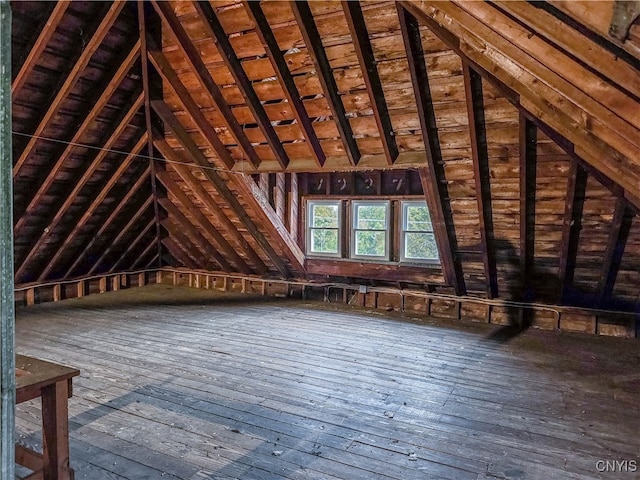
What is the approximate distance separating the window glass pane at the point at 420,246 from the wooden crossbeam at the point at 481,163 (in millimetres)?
811

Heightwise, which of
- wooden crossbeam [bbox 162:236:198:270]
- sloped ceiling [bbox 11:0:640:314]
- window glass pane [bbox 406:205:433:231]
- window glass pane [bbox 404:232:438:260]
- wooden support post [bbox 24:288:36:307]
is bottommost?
wooden support post [bbox 24:288:36:307]

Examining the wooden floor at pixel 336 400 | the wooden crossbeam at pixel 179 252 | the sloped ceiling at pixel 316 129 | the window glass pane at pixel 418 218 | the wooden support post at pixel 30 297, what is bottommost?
the wooden floor at pixel 336 400

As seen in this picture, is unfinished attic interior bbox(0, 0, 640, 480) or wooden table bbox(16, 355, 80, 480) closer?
wooden table bbox(16, 355, 80, 480)

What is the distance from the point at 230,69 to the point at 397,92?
156cm

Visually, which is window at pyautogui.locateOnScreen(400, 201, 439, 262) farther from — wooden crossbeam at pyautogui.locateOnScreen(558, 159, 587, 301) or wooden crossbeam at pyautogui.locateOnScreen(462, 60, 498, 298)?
wooden crossbeam at pyautogui.locateOnScreen(558, 159, 587, 301)

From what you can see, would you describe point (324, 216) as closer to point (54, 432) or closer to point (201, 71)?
point (201, 71)

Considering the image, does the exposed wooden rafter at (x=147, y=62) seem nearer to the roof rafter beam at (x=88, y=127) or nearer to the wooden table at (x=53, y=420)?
the roof rafter beam at (x=88, y=127)

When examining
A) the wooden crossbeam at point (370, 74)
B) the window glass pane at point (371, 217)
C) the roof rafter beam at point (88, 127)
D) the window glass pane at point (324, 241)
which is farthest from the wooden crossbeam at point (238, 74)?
the window glass pane at point (324, 241)

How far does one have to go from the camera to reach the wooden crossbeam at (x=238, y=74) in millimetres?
3881

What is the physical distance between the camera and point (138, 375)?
12.6ft

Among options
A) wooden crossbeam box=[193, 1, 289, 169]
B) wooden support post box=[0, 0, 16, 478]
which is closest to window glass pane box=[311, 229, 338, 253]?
wooden crossbeam box=[193, 1, 289, 169]

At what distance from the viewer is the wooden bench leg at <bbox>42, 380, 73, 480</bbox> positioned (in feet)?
6.64

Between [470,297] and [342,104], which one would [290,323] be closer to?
[470,297]

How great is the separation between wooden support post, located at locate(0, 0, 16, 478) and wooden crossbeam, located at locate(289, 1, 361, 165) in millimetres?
3082
